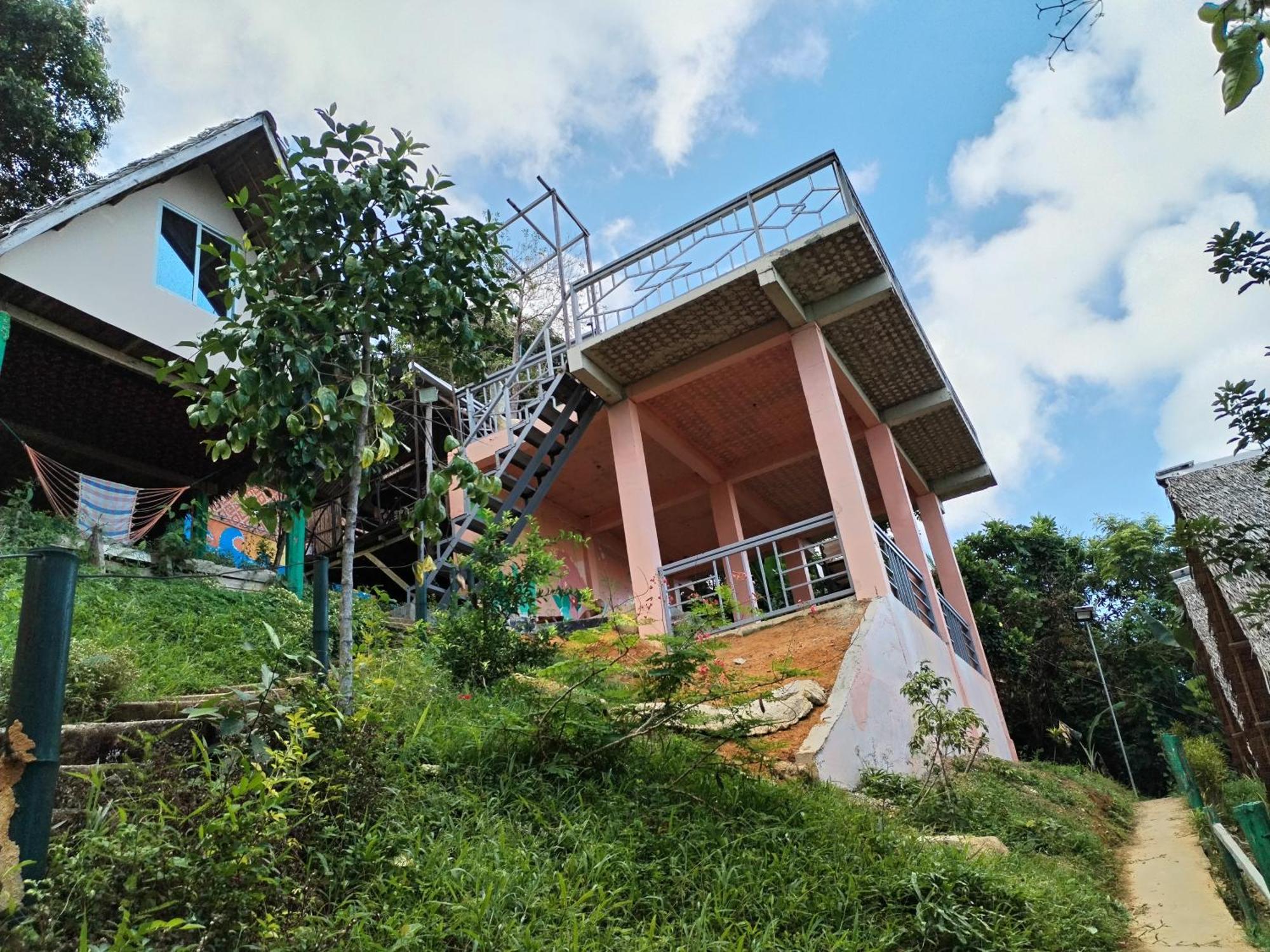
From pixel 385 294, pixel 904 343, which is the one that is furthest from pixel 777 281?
pixel 385 294

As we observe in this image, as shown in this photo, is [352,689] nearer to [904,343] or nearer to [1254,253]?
[1254,253]

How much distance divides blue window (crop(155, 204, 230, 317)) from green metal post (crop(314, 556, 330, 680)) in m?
5.87

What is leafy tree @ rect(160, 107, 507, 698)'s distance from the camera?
3.91m

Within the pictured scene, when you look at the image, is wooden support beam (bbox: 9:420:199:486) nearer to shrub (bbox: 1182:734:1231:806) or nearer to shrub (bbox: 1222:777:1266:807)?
shrub (bbox: 1222:777:1266:807)

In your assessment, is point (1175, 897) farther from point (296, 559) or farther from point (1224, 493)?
point (296, 559)

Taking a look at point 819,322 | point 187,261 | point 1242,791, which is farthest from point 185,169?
point 1242,791

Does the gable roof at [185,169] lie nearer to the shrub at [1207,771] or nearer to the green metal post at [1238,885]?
the green metal post at [1238,885]

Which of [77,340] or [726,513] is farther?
[726,513]

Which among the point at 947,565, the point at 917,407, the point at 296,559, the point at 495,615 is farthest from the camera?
the point at 947,565

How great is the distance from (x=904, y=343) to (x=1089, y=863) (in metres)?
6.05

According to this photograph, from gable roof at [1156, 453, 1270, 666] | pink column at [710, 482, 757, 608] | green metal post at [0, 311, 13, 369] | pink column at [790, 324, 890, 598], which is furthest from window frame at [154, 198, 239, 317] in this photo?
gable roof at [1156, 453, 1270, 666]

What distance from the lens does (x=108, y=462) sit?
10133 mm

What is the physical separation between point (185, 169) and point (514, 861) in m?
8.65

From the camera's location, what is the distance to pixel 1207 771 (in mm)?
9648
